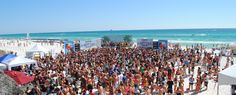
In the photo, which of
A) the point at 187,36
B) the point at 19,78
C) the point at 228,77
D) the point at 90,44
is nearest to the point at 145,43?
the point at 90,44

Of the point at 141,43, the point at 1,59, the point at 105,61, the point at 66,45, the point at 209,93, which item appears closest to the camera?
the point at 209,93

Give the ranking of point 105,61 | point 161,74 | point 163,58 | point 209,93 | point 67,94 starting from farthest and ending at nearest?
1. point 163,58
2. point 105,61
3. point 161,74
4. point 209,93
5. point 67,94

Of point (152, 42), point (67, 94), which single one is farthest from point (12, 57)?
point (152, 42)

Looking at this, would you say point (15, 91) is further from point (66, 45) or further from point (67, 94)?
point (66, 45)

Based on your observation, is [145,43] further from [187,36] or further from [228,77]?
[187,36]

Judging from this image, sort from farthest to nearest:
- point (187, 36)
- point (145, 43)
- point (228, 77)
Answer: point (187, 36)
point (145, 43)
point (228, 77)

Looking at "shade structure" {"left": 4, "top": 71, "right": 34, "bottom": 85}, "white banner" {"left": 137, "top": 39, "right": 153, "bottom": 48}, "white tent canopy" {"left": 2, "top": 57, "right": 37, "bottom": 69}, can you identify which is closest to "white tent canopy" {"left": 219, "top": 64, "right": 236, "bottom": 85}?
"shade structure" {"left": 4, "top": 71, "right": 34, "bottom": 85}

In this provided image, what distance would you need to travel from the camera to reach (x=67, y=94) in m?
11.7

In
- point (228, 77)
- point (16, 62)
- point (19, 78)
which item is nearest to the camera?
point (228, 77)

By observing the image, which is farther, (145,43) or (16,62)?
(145,43)

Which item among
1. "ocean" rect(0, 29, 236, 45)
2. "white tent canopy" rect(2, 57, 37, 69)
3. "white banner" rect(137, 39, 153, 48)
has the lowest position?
"ocean" rect(0, 29, 236, 45)

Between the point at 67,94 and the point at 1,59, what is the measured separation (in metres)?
6.94

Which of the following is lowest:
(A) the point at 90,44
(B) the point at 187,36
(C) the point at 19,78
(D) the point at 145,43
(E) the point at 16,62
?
(B) the point at 187,36

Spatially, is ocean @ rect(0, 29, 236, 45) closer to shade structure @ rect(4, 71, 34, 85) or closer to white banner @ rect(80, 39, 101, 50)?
white banner @ rect(80, 39, 101, 50)
